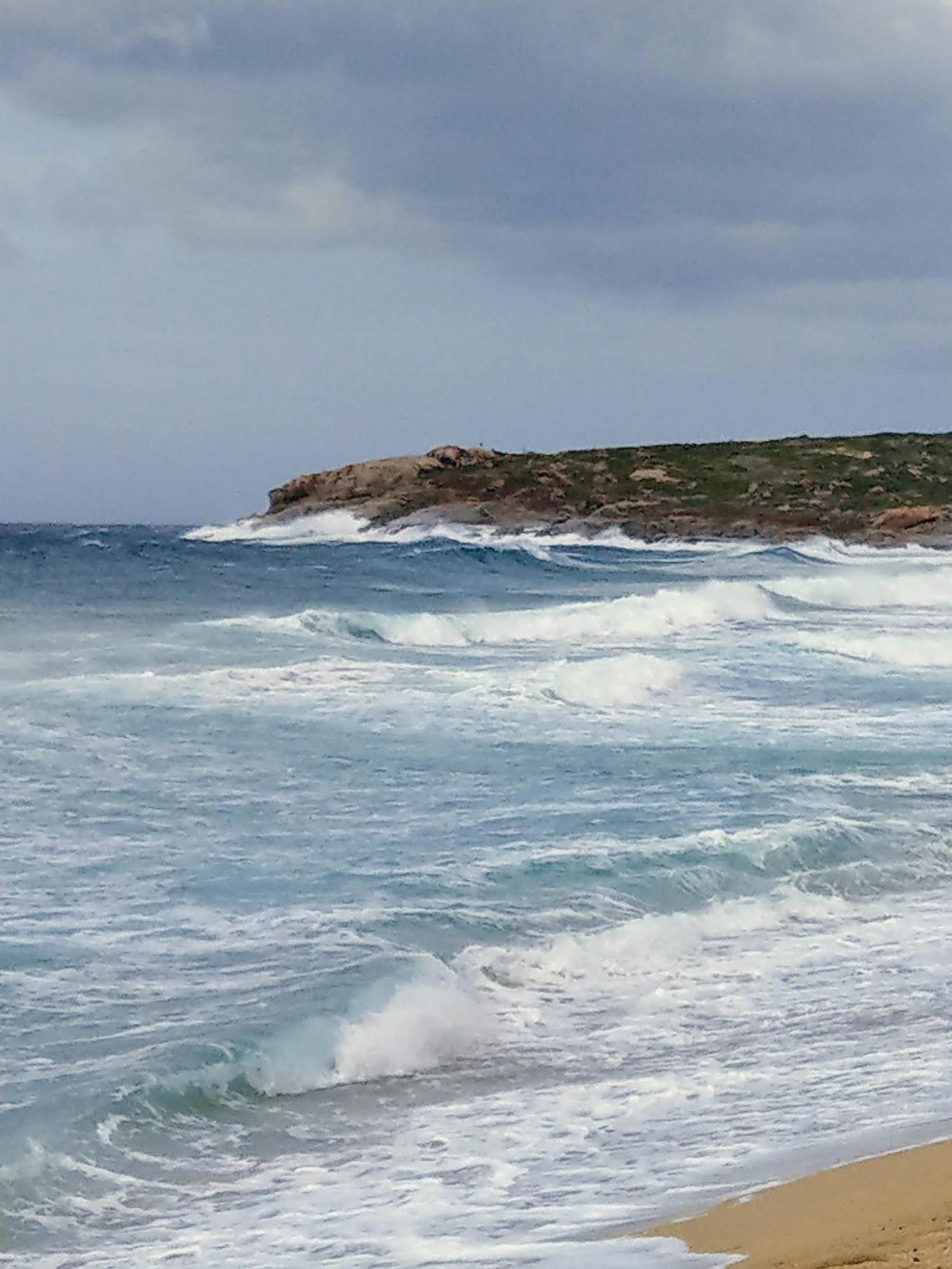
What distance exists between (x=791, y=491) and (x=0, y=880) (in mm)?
94499

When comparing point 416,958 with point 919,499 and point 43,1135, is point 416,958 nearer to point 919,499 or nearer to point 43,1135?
point 43,1135

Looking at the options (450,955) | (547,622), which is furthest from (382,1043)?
(547,622)

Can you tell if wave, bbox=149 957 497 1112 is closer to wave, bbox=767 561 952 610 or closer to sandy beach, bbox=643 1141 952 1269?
sandy beach, bbox=643 1141 952 1269

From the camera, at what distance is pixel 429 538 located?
300 ft

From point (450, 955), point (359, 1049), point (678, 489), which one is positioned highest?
point (678, 489)

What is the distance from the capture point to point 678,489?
104125 millimetres

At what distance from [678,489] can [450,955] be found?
96136mm

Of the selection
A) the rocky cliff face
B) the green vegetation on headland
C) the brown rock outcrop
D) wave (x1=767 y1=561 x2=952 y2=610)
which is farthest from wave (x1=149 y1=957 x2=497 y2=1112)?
the rocky cliff face

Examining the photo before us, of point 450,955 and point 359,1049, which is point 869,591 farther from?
point 359,1049

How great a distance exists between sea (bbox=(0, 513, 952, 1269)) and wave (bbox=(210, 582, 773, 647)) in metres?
6.73

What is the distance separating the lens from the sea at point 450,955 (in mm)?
6383

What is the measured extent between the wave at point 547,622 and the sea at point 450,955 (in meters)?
6.73

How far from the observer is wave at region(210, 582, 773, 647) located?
98.0 feet

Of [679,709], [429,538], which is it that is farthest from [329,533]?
[679,709]
